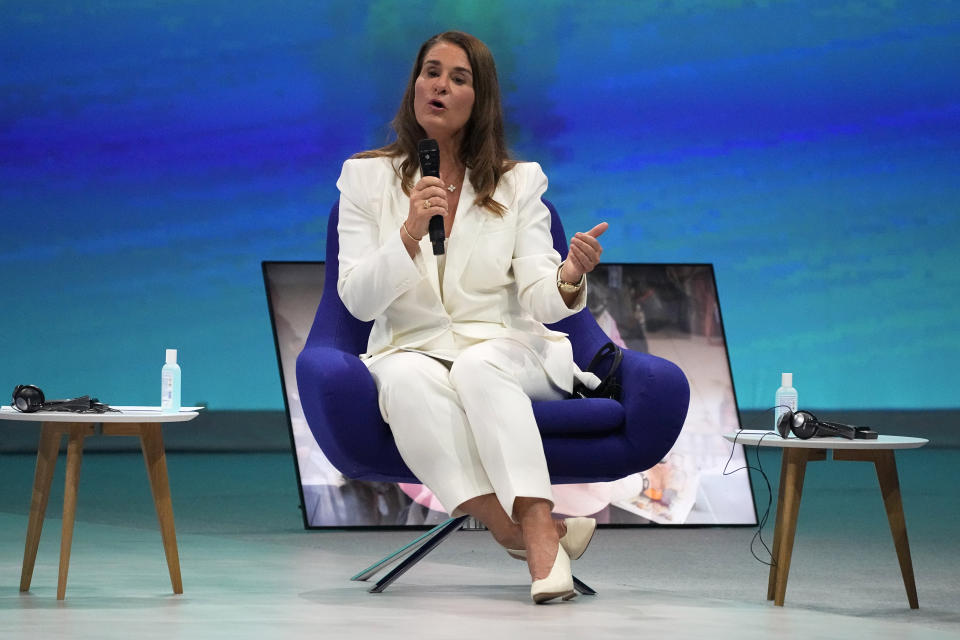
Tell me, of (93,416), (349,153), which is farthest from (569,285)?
(349,153)

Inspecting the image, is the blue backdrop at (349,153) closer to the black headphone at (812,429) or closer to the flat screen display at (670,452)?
the flat screen display at (670,452)

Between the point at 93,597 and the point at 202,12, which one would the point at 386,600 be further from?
the point at 202,12

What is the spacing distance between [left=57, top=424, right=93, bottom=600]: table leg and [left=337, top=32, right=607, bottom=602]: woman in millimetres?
654

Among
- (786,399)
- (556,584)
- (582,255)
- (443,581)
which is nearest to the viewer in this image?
(556,584)

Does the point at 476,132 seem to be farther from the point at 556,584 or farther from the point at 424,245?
the point at 556,584

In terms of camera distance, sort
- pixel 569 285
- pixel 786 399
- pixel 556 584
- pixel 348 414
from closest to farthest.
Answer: pixel 556 584 < pixel 348 414 < pixel 569 285 < pixel 786 399

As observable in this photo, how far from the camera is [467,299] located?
2.93m

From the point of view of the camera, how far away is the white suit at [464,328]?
2578 mm

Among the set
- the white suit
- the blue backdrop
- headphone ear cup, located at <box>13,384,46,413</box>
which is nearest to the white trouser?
the white suit

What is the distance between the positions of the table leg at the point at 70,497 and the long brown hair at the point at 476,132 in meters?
0.93

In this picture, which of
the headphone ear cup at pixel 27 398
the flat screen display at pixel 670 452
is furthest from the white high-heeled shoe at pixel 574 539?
the flat screen display at pixel 670 452

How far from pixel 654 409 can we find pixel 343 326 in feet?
2.60

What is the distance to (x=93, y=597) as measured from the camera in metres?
2.70

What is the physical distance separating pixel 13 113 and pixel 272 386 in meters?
2.43
